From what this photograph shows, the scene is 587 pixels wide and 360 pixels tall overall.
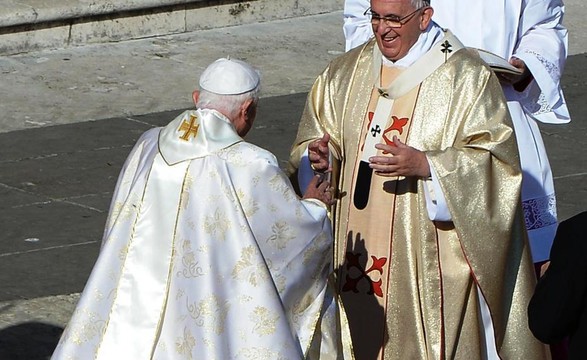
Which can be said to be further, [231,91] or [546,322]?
[231,91]

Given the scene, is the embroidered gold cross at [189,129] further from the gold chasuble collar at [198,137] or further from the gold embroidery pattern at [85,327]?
the gold embroidery pattern at [85,327]

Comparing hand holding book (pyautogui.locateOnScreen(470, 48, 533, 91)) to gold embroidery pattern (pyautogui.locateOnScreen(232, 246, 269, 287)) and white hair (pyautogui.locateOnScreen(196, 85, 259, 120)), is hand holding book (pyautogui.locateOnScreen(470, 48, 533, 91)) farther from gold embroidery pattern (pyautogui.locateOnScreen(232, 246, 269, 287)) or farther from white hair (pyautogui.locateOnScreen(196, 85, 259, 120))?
gold embroidery pattern (pyautogui.locateOnScreen(232, 246, 269, 287))

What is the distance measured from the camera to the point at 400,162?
543 cm

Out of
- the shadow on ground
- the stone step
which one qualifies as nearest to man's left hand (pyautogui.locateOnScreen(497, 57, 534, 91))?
the shadow on ground

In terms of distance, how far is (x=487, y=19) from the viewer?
6188 millimetres

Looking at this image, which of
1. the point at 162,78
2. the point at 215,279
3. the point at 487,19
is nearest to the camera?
the point at 215,279

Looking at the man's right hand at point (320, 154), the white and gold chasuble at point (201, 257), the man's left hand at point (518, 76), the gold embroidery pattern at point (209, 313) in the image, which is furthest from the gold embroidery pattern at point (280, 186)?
the man's left hand at point (518, 76)

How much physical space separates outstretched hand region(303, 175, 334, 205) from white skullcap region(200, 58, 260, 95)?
435mm

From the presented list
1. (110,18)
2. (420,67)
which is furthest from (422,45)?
(110,18)

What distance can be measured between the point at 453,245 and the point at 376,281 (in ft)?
1.04

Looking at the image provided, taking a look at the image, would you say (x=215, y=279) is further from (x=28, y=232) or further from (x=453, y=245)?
(x=28, y=232)

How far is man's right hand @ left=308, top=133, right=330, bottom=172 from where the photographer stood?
5676 mm

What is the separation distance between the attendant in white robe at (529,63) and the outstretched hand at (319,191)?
39.2 inches

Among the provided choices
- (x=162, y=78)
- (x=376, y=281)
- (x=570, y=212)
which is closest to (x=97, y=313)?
(x=376, y=281)
